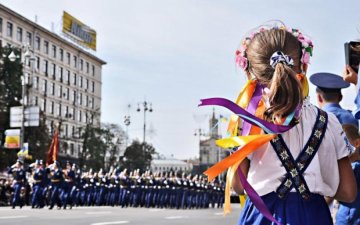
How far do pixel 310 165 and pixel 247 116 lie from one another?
0.38 metres

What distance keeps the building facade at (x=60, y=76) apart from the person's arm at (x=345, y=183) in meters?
70.5

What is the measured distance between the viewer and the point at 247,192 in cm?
298

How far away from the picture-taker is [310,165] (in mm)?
3020

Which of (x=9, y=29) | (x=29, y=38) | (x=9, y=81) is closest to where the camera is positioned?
(x=9, y=81)

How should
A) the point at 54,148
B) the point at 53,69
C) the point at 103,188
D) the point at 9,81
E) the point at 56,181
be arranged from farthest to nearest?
1. the point at 53,69
2. the point at 9,81
3. the point at 103,188
4. the point at 54,148
5. the point at 56,181

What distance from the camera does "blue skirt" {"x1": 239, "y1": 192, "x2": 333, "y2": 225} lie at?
9.65 feet

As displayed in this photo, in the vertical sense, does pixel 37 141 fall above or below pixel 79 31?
below

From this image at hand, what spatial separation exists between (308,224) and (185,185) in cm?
3445

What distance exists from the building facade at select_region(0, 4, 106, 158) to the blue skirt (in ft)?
231

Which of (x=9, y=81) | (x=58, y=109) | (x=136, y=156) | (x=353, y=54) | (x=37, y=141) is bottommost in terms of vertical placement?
(x=353, y=54)

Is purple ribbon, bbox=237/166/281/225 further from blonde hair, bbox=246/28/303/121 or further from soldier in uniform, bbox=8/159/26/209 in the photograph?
soldier in uniform, bbox=8/159/26/209

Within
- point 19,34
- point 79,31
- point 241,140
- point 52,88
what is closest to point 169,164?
point 79,31

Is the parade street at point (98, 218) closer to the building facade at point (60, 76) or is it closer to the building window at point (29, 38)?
the building facade at point (60, 76)

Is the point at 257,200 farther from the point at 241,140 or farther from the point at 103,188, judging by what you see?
the point at 103,188
